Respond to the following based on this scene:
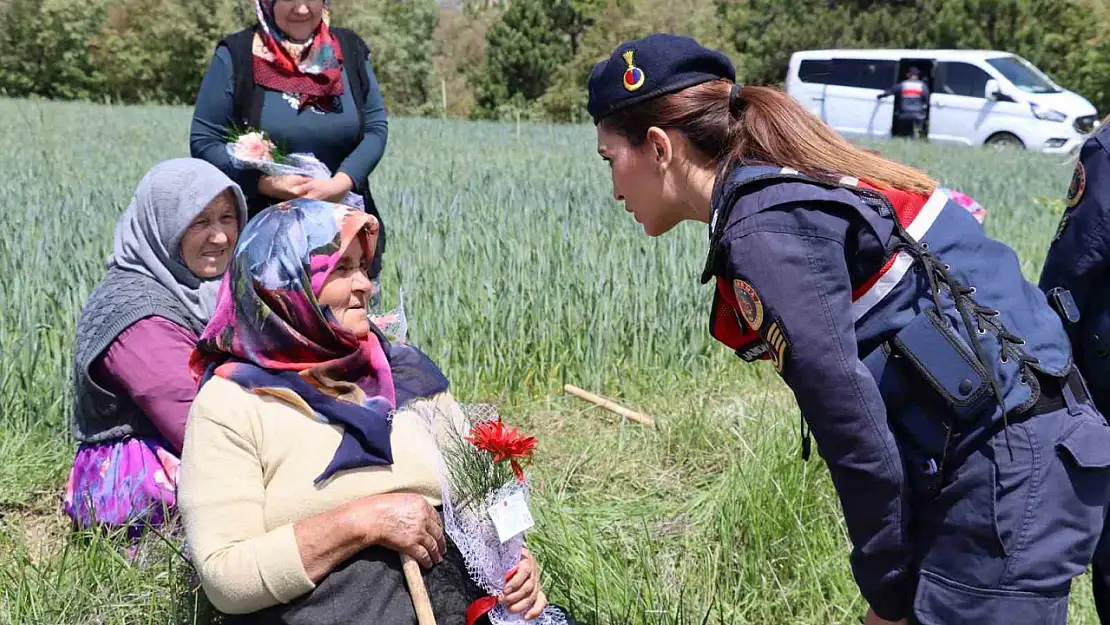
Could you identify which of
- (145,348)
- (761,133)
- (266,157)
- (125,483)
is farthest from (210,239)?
(761,133)

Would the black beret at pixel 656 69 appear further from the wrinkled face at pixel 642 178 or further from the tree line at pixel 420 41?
the tree line at pixel 420 41

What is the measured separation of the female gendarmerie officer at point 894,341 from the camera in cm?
142

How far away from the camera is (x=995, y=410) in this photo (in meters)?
1.52

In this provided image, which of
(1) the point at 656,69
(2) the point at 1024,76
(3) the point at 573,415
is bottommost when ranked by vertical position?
(2) the point at 1024,76

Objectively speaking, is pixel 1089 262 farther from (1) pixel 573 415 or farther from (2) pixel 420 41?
(2) pixel 420 41

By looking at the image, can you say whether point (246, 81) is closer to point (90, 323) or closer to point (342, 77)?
point (342, 77)

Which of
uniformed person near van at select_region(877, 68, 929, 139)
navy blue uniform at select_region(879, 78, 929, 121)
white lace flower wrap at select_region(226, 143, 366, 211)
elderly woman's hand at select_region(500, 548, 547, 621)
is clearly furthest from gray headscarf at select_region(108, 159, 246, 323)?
navy blue uniform at select_region(879, 78, 929, 121)

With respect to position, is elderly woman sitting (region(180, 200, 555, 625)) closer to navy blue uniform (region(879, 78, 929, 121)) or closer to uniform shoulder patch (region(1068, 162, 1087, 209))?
uniform shoulder patch (region(1068, 162, 1087, 209))

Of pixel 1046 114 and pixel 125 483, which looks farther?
pixel 1046 114

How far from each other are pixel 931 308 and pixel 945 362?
85mm

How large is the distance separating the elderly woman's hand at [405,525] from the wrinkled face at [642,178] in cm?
65

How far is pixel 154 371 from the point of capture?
2.27 m

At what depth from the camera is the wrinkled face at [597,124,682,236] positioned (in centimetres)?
168

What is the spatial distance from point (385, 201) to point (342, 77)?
2.96 meters
